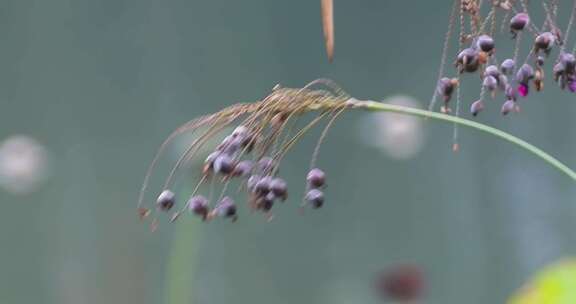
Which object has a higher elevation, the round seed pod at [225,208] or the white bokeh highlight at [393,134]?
the round seed pod at [225,208]

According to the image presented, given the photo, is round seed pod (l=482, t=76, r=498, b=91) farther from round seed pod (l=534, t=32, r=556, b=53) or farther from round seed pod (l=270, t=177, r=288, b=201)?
round seed pod (l=270, t=177, r=288, b=201)

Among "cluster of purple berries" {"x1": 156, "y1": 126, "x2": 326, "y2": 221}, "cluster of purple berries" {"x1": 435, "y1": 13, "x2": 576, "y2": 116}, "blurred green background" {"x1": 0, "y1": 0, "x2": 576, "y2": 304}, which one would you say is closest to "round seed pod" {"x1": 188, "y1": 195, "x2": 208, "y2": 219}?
"cluster of purple berries" {"x1": 156, "y1": 126, "x2": 326, "y2": 221}

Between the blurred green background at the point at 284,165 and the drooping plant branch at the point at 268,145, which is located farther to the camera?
the blurred green background at the point at 284,165

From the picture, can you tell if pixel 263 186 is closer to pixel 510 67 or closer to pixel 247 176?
pixel 247 176

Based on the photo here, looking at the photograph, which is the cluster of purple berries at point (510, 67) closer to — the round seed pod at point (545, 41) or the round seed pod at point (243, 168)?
the round seed pod at point (545, 41)

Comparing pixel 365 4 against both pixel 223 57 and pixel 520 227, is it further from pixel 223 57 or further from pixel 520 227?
pixel 520 227

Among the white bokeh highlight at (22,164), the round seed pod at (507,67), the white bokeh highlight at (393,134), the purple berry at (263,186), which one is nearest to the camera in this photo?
the purple berry at (263,186)

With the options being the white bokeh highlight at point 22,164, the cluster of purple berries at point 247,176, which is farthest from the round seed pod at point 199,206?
the white bokeh highlight at point 22,164

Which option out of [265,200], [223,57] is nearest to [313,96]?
[265,200]
